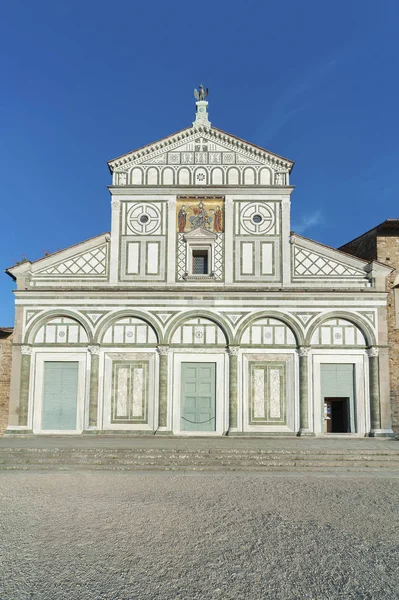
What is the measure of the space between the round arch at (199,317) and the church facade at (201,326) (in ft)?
0.14

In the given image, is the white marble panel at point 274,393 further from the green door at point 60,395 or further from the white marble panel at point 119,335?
the green door at point 60,395

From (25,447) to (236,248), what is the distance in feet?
35.4

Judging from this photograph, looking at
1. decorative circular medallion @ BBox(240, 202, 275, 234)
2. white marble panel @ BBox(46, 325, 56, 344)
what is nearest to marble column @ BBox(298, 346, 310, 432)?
decorative circular medallion @ BBox(240, 202, 275, 234)

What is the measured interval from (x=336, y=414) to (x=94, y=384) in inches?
393

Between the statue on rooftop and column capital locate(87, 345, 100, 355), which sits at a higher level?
the statue on rooftop

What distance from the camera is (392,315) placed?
1931cm

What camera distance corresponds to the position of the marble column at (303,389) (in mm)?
17984

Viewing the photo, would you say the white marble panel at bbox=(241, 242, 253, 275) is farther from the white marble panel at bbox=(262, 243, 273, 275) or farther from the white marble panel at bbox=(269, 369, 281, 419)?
the white marble panel at bbox=(269, 369, 281, 419)

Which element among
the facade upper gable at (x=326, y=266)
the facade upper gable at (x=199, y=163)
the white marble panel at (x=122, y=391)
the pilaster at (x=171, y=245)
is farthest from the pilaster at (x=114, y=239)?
the facade upper gable at (x=326, y=266)

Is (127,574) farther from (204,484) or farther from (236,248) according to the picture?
(236,248)

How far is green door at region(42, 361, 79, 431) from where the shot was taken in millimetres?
18281

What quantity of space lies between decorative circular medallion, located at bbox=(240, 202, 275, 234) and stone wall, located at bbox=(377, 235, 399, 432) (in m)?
4.94

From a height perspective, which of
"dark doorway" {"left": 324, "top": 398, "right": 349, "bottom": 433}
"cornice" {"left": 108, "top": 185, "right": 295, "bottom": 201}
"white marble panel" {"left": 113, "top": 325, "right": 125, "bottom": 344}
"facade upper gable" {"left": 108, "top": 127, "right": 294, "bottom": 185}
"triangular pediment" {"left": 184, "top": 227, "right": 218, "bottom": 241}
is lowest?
"dark doorway" {"left": 324, "top": 398, "right": 349, "bottom": 433}

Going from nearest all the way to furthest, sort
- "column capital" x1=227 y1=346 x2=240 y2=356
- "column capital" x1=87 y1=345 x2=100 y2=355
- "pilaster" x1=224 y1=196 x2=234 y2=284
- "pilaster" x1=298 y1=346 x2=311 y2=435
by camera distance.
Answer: "pilaster" x1=298 y1=346 x2=311 y2=435 → "column capital" x1=227 y1=346 x2=240 y2=356 → "column capital" x1=87 y1=345 x2=100 y2=355 → "pilaster" x1=224 y1=196 x2=234 y2=284
